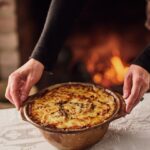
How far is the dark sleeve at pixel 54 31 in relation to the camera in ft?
4.67

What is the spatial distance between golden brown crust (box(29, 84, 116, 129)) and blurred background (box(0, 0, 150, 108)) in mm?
1146

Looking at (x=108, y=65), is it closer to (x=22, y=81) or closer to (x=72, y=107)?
(x=22, y=81)

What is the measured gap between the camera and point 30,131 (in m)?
1.31

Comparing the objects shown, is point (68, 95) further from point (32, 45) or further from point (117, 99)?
point (32, 45)

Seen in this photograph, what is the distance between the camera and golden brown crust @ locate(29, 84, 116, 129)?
114cm

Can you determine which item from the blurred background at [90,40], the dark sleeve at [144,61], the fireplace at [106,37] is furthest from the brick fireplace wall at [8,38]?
the dark sleeve at [144,61]

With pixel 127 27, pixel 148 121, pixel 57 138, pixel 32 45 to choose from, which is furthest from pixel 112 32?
pixel 57 138

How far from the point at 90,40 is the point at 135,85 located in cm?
149

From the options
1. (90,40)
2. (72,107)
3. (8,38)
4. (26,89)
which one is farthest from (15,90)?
(90,40)

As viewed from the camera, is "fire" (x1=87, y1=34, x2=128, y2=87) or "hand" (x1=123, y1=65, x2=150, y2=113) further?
"fire" (x1=87, y1=34, x2=128, y2=87)

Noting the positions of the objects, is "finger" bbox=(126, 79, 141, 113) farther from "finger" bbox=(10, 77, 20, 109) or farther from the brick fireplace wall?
the brick fireplace wall

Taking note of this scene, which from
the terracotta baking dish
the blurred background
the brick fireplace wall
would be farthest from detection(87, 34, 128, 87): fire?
the terracotta baking dish

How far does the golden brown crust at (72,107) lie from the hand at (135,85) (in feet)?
0.16

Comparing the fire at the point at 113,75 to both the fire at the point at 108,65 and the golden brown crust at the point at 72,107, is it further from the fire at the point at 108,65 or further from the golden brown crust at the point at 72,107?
the golden brown crust at the point at 72,107
